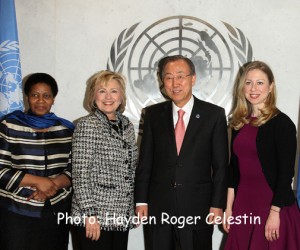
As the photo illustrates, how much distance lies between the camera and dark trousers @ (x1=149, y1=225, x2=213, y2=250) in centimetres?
215

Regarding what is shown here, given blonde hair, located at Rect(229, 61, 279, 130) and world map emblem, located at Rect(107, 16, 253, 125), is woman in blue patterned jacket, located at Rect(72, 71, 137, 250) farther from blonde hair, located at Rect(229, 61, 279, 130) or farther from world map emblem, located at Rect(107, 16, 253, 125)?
world map emblem, located at Rect(107, 16, 253, 125)

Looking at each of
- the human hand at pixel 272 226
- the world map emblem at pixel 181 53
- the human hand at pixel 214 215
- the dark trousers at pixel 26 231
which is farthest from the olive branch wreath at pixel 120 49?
the human hand at pixel 272 226

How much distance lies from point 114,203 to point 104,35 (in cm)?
161

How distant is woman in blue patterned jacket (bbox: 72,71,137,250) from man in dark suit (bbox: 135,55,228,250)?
0.51ft

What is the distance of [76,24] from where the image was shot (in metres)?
3.16

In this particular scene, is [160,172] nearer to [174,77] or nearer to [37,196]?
[174,77]

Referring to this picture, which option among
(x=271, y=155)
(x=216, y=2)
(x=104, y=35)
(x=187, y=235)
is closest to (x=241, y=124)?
(x=271, y=155)

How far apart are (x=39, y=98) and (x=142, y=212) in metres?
0.98

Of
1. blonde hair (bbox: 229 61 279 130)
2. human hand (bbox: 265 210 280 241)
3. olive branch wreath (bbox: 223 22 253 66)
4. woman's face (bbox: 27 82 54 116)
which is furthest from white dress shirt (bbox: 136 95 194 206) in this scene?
olive branch wreath (bbox: 223 22 253 66)

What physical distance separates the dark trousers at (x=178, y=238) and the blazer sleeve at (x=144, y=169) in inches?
8.1

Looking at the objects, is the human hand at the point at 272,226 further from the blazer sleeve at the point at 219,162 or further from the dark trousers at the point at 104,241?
the dark trousers at the point at 104,241

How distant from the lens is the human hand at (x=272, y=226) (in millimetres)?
1997

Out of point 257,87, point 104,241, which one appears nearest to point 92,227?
point 104,241

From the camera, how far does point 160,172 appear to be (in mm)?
2229
